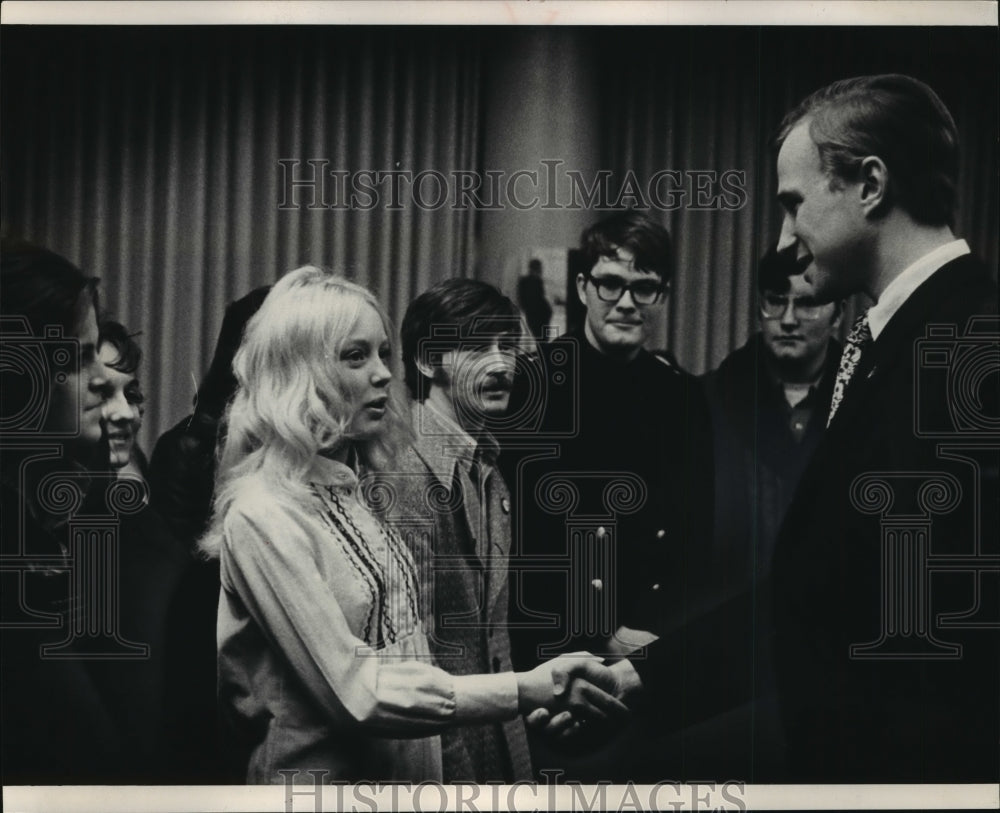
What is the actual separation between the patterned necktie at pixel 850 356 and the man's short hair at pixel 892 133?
439 millimetres

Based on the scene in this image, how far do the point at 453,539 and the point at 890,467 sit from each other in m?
1.61

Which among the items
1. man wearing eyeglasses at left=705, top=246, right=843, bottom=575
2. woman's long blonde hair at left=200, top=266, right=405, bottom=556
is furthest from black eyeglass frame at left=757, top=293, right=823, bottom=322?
woman's long blonde hair at left=200, top=266, right=405, bottom=556

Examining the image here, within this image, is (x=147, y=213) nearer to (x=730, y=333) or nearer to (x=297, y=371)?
(x=297, y=371)

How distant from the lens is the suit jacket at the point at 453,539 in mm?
3859

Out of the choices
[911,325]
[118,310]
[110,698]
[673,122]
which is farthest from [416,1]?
[110,698]

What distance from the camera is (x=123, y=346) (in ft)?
12.7

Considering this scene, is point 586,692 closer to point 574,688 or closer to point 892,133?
point 574,688

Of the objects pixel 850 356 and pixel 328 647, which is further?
pixel 850 356

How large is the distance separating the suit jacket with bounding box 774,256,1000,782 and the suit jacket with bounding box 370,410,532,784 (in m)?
1.03

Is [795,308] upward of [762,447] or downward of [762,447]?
upward

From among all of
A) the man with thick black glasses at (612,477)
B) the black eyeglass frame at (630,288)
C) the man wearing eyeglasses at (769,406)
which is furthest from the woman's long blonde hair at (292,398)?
the man wearing eyeglasses at (769,406)

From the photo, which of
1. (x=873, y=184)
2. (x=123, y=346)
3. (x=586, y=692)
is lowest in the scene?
(x=586, y=692)

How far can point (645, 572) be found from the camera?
389cm

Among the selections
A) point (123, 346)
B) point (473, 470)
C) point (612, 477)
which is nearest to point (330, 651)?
point (473, 470)
